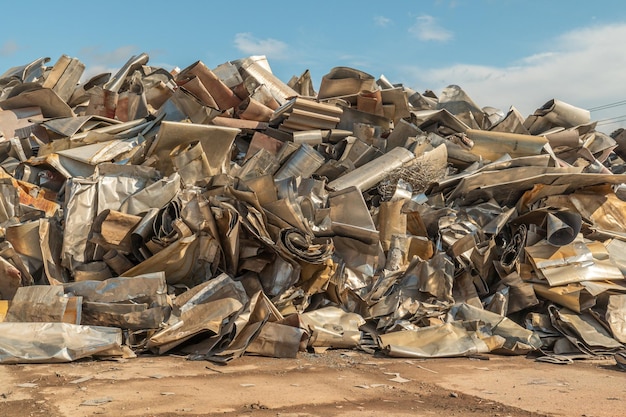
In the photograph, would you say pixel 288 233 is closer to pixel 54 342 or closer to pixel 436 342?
pixel 436 342

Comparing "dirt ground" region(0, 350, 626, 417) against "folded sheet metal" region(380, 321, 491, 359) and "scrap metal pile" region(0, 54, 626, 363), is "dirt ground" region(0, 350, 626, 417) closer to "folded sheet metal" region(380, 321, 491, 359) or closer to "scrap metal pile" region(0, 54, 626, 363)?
"folded sheet metal" region(380, 321, 491, 359)

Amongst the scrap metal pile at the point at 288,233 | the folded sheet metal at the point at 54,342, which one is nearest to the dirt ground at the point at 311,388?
the folded sheet metal at the point at 54,342

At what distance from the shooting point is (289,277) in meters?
5.60

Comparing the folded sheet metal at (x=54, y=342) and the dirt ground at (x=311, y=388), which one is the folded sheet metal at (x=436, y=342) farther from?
the folded sheet metal at (x=54, y=342)

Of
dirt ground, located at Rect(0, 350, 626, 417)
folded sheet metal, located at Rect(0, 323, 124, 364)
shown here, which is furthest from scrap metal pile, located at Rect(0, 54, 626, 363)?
dirt ground, located at Rect(0, 350, 626, 417)

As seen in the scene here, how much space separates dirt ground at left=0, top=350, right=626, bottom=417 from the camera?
3490mm

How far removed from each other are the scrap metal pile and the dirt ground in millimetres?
254

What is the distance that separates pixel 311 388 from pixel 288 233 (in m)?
1.74

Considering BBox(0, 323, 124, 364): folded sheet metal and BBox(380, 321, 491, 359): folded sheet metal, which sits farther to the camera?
BBox(380, 321, 491, 359): folded sheet metal

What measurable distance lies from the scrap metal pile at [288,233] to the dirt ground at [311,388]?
0.83 feet

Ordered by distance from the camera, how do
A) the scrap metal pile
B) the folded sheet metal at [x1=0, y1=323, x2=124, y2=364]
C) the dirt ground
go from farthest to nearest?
the scrap metal pile → the folded sheet metal at [x1=0, y1=323, x2=124, y2=364] → the dirt ground

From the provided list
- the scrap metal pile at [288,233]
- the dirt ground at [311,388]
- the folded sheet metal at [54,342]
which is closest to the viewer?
the dirt ground at [311,388]

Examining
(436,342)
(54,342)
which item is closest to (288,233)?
(436,342)

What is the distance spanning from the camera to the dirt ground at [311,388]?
349cm
